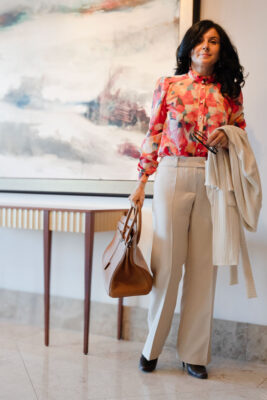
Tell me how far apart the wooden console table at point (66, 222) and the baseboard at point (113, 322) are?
17cm

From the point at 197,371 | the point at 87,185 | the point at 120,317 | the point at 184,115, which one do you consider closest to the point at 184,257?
the point at 197,371

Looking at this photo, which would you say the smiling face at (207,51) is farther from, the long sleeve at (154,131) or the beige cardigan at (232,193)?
the beige cardigan at (232,193)

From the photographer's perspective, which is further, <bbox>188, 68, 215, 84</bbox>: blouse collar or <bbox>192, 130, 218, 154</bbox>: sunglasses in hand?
<bbox>188, 68, 215, 84</bbox>: blouse collar

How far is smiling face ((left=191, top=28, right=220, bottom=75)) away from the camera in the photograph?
2.15m

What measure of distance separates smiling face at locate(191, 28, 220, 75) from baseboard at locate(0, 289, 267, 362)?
135cm

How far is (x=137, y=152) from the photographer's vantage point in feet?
9.20

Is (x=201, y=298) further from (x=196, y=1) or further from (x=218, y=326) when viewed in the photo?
(x=196, y=1)

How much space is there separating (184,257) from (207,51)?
96 centimetres

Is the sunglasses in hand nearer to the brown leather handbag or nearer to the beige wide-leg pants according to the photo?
the beige wide-leg pants

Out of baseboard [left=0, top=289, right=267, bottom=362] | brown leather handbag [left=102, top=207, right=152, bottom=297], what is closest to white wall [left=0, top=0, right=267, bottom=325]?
baseboard [left=0, top=289, right=267, bottom=362]

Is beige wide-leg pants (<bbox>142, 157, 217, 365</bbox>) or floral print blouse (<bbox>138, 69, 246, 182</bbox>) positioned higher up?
floral print blouse (<bbox>138, 69, 246, 182</bbox>)

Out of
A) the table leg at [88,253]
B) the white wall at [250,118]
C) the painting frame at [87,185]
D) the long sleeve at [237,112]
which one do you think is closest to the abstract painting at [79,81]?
the painting frame at [87,185]

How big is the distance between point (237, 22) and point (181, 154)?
879 millimetres

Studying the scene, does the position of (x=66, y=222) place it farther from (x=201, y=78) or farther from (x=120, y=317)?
(x=201, y=78)
